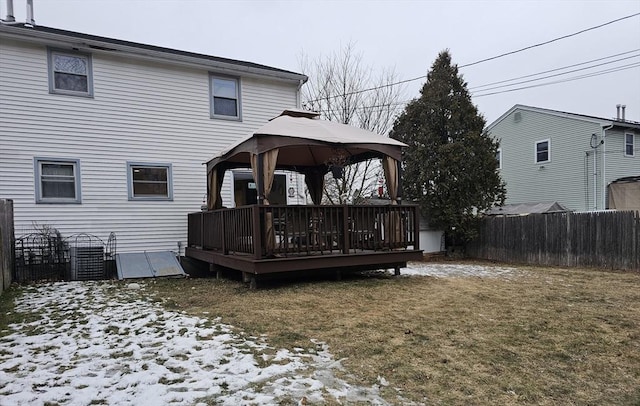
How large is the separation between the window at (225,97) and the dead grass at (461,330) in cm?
511

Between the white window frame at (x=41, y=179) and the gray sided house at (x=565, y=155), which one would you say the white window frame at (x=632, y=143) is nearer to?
the gray sided house at (x=565, y=155)

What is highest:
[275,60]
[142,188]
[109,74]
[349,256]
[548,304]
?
[275,60]

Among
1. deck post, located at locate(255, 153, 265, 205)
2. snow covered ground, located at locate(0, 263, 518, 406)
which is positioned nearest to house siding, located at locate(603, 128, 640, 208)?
deck post, located at locate(255, 153, 265, 205)

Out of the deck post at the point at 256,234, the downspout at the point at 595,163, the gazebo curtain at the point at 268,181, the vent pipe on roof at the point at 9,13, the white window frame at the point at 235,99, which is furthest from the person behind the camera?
the downspout at the point at 595,163

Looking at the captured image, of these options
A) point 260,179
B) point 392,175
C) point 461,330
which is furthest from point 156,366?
point 392,175

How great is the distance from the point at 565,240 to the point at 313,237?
25.8 ft

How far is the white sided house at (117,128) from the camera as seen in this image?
834 centimetres

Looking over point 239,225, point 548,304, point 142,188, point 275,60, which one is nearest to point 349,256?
point 239,225

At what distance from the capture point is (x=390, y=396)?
2.70 metres

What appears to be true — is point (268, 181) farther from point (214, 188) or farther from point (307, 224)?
point (214, 188)

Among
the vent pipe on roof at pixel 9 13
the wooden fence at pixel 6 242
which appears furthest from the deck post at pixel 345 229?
the vent pipe on roof at pixel 9 13

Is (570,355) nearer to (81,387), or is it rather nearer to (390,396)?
(390,396)

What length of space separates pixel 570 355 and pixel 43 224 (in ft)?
31.2

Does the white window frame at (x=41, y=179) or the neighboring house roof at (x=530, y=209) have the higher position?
the white window frame at (x=41, y=179)
